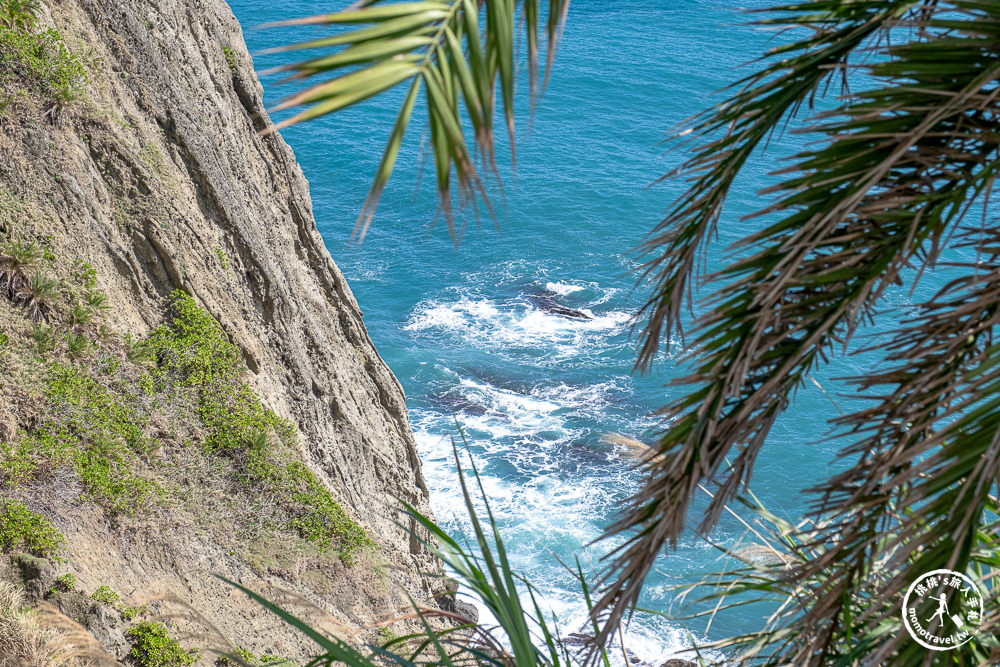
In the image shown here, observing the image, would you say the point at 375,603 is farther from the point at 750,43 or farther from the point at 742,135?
the point at 750,43

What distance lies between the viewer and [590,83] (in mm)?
36156

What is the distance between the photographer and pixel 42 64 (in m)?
7.90

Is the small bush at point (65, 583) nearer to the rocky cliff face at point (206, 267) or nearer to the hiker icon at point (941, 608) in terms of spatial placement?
the rocky cliff face at point (206, 267)

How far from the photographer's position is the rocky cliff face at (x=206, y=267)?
684 centimetres

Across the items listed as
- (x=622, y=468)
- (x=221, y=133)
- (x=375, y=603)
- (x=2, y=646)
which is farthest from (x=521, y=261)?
(x=2, y=646)

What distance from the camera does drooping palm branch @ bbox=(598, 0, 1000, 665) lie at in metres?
2.36

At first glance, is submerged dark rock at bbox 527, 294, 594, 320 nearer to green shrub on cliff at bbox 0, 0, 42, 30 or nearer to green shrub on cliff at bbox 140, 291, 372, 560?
green shrub on cliff at bbox 140, 291, 372, 560

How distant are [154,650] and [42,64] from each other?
5694mm

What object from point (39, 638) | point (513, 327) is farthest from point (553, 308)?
point (39, 638)

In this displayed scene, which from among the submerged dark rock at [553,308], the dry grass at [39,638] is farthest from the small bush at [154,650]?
the submerged dark rock at [553,308]

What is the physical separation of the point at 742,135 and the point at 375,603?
6.78 meters

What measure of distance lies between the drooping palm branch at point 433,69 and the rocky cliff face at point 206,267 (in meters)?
4.75

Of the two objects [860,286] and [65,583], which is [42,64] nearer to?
[65,583]

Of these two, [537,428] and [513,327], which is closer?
[537,428]
